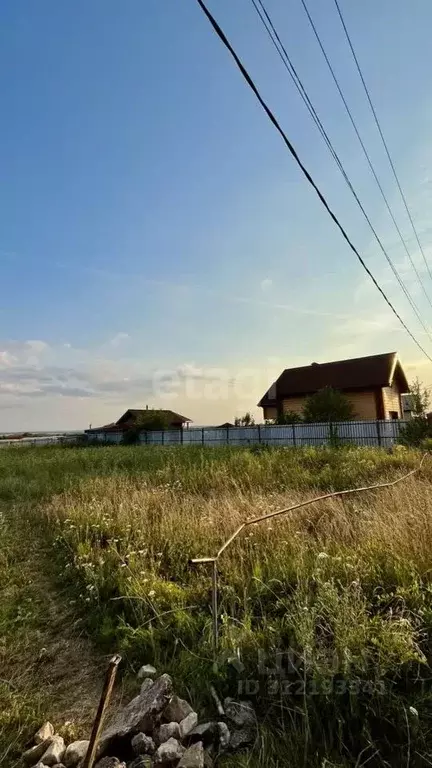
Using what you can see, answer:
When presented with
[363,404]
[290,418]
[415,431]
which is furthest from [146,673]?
[363,404]

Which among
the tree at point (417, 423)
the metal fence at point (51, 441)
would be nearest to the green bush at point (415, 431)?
the tree at point (417, 423)

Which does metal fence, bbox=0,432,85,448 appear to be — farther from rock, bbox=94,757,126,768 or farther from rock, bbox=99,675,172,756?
rock, bbox=94,757,126,768

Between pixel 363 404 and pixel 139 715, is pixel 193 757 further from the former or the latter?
pixel 363 404

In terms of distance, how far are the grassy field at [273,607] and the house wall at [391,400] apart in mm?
18463

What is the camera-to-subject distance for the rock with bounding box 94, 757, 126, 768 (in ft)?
5.74

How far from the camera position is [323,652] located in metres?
2.20

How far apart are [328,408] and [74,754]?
1999 cm

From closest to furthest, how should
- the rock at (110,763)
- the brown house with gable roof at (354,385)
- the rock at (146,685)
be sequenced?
the rock at (110,763)
the rock at (146,685)
the brown house with gable roof at (354,385)

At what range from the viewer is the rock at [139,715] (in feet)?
6.31

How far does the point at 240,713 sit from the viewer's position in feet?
6.86

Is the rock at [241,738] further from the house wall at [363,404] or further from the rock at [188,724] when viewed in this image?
the house wall at [363,404]

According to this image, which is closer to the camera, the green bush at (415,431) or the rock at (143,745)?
the rock at (143,745)

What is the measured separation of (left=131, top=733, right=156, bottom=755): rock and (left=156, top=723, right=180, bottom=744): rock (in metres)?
0.05

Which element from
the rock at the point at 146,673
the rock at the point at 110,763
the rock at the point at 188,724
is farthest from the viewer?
the rock at the point at 146,673
